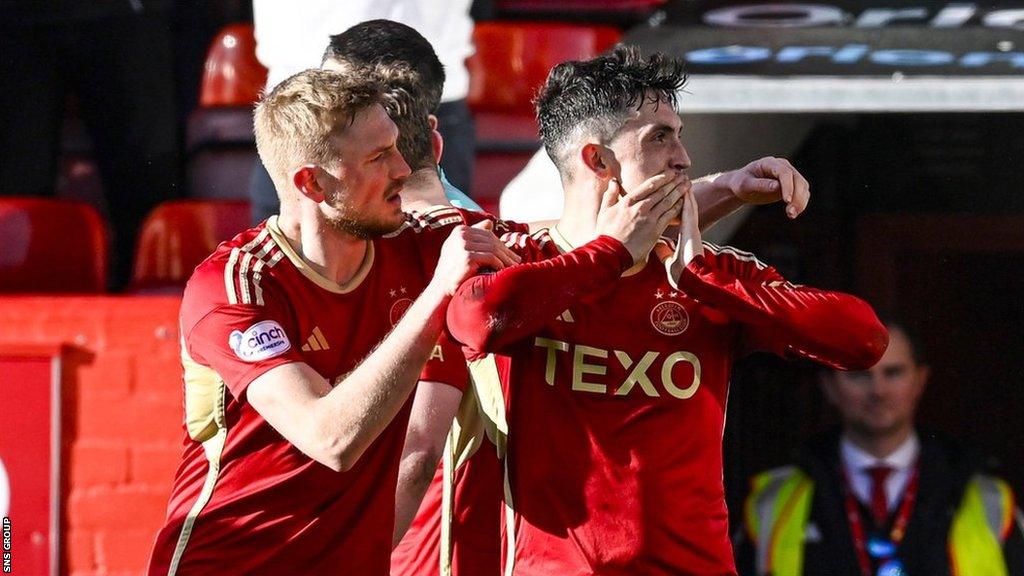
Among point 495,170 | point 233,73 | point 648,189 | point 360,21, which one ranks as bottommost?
point 648,189

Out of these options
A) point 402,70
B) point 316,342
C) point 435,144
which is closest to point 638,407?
point 316,342

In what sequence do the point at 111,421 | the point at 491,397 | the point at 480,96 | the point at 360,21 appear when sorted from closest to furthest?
the point at 491,397, the point at 111,421, the point at 360,21, the point at 480,96

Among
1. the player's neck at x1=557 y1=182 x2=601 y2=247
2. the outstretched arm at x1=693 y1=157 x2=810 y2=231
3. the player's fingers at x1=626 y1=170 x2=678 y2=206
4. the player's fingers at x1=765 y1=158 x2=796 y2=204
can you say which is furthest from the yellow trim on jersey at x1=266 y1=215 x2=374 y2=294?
the player's fingers at x1=765 y1=158 x2=796 y2=204

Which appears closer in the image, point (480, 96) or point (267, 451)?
point (267, 451)

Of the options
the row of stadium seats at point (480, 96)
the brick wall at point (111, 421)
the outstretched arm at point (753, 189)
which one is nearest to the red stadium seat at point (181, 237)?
the row of stadium seats at point (480, 96)

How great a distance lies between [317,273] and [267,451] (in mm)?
307

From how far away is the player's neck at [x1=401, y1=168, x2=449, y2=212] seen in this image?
2945 mm

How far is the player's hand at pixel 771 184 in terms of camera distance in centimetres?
256

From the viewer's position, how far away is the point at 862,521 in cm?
392

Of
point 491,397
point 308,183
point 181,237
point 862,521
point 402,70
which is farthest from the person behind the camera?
point 181,237

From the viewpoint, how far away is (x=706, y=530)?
2564mm

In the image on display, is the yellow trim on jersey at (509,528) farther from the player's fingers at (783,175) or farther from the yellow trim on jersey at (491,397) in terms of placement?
the player's fingers at (783,175)

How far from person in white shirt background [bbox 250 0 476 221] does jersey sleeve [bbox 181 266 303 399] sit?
165cm

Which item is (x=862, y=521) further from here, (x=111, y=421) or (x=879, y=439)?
(x=111, y=421)
